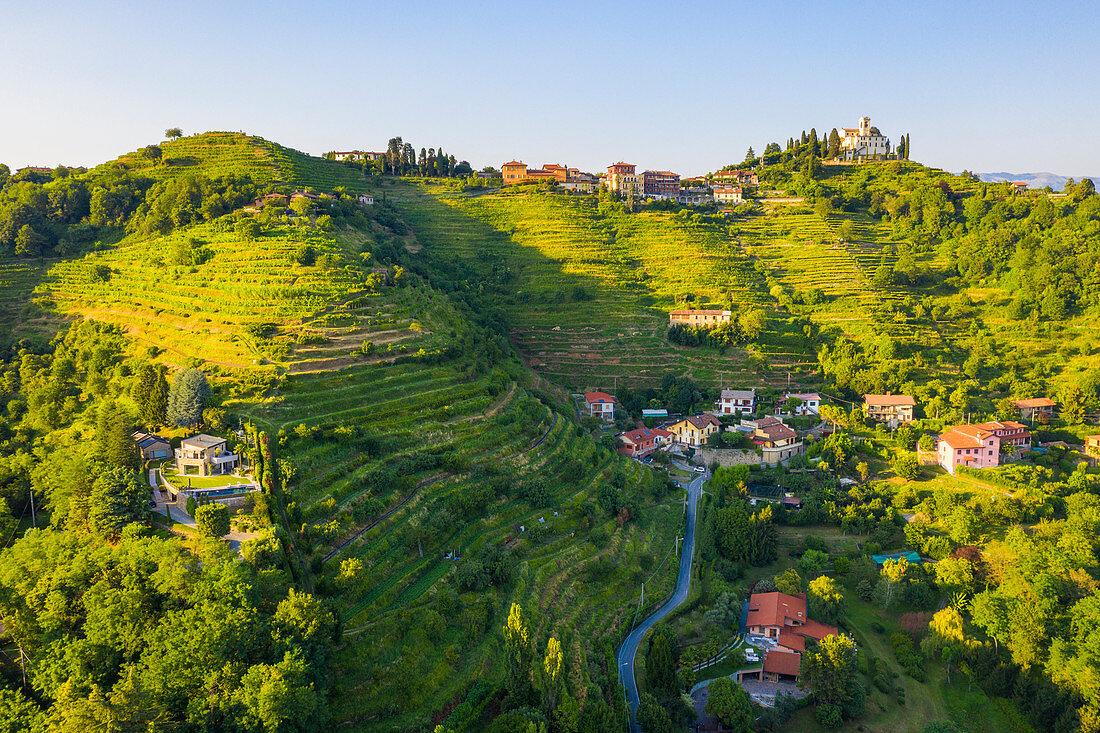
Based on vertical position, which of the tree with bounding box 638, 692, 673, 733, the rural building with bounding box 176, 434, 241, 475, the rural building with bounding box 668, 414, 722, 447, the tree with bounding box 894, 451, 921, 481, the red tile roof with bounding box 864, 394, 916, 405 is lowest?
the tree with bounding box 638, 692, 673, 733

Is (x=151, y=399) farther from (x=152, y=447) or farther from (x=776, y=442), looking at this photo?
(x=776, y=442)

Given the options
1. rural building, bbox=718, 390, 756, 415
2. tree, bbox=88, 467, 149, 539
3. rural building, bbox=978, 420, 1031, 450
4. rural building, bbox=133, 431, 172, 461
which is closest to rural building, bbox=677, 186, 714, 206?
rural building, bbox=718, 390, 756, 415

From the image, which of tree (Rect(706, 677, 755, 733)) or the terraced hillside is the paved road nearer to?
tree (Rect(706, 677, 755, 733))

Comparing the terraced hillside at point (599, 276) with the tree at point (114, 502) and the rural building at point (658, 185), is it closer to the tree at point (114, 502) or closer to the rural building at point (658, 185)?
the rural building at point (658, 185)

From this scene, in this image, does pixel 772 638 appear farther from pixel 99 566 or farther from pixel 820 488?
pixel 99 566

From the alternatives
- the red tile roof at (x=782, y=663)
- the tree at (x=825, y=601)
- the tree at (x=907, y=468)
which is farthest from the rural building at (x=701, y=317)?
the red tile roof at (x=782, y=663)

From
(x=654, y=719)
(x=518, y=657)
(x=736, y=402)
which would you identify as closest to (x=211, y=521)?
(x=518, y=657)
